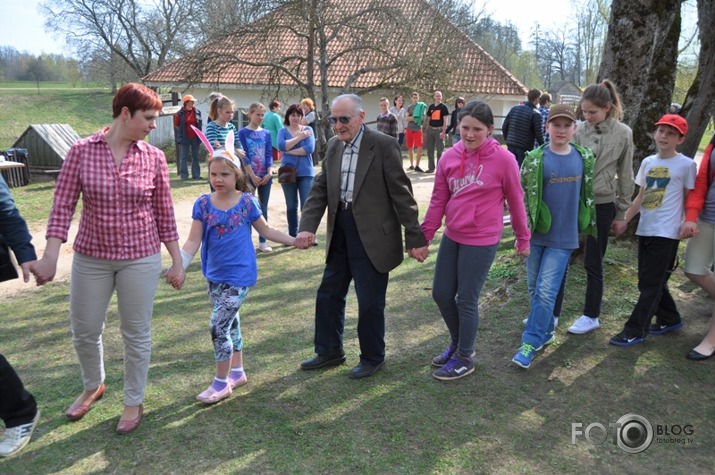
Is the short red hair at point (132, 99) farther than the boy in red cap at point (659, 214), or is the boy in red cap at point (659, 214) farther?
the boy in red cap at point (659, 214)

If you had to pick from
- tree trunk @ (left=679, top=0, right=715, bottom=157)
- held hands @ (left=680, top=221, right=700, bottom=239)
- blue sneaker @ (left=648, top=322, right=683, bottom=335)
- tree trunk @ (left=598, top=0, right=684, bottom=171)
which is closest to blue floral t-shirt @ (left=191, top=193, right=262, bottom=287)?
held hands @ (left=680, top=221, right=700, bottom=239)

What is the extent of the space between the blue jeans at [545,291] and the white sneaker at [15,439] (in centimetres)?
337

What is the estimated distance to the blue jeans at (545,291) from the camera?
177 inches

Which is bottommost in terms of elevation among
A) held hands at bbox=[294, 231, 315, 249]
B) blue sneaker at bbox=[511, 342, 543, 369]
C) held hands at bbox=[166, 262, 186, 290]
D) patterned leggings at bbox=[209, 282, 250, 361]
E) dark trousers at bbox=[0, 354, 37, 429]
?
blue sneaker at bbox=[511, 342, 543, 369]

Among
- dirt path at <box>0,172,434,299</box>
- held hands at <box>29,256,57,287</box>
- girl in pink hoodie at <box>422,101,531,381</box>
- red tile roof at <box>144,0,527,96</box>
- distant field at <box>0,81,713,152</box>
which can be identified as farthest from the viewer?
distant field at <box>0,81,713,152</box>

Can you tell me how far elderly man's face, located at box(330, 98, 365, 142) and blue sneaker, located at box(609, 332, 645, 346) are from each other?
273 cm

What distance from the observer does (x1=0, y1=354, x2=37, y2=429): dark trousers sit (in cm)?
343

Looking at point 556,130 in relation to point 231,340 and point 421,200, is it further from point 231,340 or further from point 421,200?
point 421,200

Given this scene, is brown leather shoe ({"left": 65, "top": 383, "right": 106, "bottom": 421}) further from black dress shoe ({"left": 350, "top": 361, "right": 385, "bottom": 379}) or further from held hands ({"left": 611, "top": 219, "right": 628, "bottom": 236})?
held hands ({"left": 611, "top": 219, "right": 628, "bottom": 236})

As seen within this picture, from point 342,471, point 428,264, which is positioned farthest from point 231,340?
point 428,264

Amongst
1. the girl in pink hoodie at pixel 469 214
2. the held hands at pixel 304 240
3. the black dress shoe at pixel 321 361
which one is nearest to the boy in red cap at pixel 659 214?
the girl in pink hoodie at pixel 469 214

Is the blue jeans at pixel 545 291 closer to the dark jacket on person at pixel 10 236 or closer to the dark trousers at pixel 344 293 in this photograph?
the dark trousers at pixel 344 293

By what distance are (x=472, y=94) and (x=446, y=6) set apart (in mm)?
5156

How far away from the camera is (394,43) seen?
20891 millimetres
